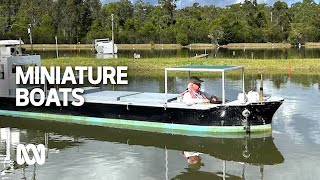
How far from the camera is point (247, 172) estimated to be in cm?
1448

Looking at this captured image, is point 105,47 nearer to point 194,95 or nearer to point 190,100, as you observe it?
point 194,95

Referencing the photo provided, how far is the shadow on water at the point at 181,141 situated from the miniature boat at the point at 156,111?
44 cm

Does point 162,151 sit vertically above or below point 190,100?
below

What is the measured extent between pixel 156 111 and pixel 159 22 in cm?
10854

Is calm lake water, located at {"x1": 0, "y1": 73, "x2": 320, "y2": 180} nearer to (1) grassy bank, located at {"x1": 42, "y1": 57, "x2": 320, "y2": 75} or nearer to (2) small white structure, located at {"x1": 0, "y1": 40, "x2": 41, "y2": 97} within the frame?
(2) small white structure, located at {"x1": 0, "y1": 40, "x2": 41, "y2": 97}

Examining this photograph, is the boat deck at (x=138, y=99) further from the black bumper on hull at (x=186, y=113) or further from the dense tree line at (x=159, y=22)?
the dense tree line at (x=159, y=22)

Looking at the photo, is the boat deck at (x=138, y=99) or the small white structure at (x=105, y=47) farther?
the small white structure at (x=105, y=47)

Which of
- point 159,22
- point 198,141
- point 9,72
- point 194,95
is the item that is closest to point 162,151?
point 198,141

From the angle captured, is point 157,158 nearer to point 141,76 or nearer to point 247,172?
point 247,172

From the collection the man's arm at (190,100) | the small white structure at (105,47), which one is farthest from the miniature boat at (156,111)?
the small white structure at (105,47)

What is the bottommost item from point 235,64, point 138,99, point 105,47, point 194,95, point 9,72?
point 138,99

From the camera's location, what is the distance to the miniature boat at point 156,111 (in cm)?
1861

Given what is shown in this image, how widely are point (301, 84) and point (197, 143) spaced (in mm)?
17473

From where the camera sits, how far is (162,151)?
17.2 m
